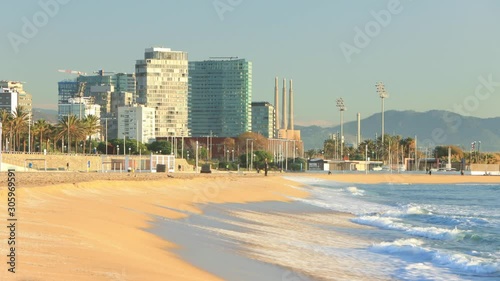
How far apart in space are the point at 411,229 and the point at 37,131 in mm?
90329

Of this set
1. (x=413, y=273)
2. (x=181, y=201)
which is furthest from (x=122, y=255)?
(x=181, y=201)

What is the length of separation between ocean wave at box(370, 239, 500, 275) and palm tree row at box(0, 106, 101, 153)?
289ft

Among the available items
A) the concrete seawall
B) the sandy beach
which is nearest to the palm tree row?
the concrete seawall

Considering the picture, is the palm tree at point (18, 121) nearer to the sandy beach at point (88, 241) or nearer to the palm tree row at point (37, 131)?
the palm tree row at point (37, 131)

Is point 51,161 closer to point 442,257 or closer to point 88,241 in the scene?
point 442,257

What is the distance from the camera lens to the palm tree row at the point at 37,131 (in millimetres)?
104688

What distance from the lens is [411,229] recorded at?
29219 mm

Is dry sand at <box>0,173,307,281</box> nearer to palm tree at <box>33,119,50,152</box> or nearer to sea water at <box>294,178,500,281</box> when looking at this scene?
sea water at <box>294,178,500,281</box>

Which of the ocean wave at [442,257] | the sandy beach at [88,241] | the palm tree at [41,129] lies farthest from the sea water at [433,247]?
the palm tree at [41,129]

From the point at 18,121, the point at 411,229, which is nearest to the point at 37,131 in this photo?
the point at 18,121

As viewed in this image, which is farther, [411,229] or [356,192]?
[356,192]

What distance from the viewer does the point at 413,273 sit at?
17.8 meters

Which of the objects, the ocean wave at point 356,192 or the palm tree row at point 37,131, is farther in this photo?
the palm tree row at point 37,131

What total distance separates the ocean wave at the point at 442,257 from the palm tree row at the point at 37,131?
88159 mm
